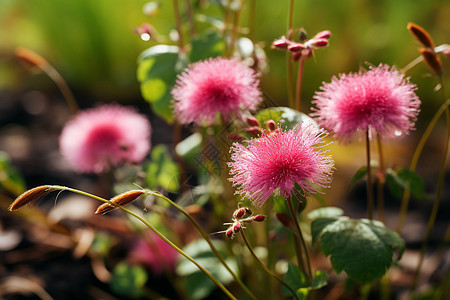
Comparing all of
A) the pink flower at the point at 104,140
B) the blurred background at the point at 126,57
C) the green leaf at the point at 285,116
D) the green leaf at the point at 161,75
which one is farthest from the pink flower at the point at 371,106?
the blurred background at the point at 126,57

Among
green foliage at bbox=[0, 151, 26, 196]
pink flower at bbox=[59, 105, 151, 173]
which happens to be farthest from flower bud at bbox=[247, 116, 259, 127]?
green foliage at bbox=[0, 151, 26, 196]

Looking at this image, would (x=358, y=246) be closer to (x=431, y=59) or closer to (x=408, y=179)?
(x=408, y=179)

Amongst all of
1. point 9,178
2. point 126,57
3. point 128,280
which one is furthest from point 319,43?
point 126,57

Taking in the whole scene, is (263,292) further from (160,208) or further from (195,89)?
(195,89)

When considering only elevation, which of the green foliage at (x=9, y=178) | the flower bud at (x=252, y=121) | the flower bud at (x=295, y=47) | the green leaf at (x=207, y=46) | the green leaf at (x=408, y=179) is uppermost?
the flower bud at (x=295, y=47)

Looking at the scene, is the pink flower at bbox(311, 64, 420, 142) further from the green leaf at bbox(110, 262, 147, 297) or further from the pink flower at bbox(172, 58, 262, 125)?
the green leaf at bbox(110, 262, 147, 297)

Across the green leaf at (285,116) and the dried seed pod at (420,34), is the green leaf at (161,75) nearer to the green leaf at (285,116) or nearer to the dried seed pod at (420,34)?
the green leaf at (285,116)
